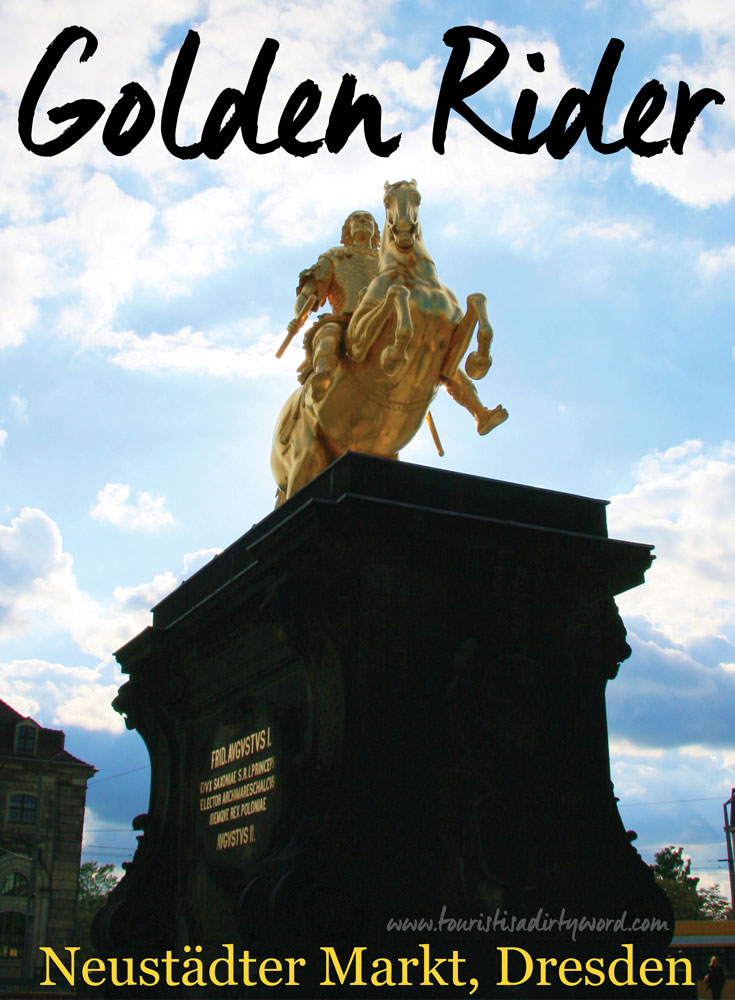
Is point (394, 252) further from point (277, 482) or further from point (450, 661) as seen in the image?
point (450, 661)

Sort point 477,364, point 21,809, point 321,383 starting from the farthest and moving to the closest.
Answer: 1. point 21,809
2. point 321,383
3. point 477,364

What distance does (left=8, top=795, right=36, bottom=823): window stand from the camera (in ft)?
142

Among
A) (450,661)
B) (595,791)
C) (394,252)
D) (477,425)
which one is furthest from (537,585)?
(394,252)

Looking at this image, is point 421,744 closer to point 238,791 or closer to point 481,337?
point 238,791

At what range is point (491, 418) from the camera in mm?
10359

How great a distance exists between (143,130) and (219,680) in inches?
191

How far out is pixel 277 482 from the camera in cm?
1166

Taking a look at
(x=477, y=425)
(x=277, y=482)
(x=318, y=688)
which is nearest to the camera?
(x=318, y=688)

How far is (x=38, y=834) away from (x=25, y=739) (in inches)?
199

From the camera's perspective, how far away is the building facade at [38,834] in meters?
41.8

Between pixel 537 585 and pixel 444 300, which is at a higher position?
pixel 444 300

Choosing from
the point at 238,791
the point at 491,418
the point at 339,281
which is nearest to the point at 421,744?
the point at 238,791

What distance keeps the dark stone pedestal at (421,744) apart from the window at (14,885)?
118ft
